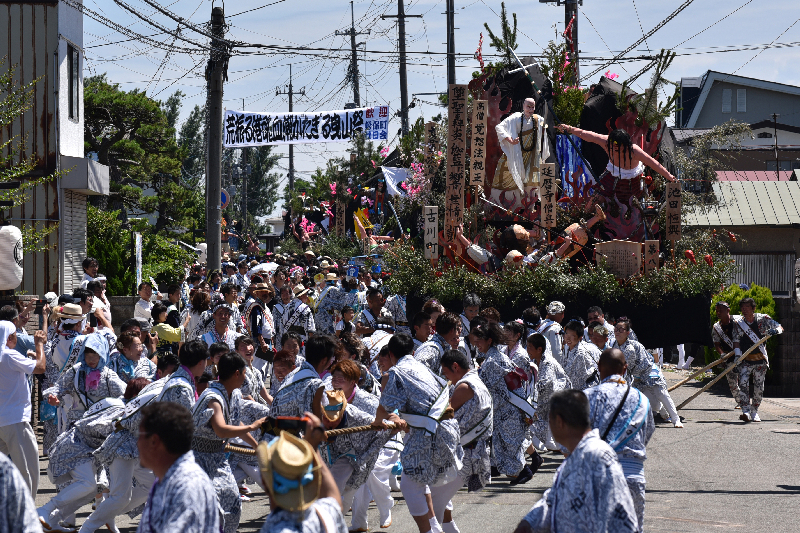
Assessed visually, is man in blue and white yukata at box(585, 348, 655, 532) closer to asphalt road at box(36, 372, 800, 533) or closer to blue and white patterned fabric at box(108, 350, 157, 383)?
asphalt road at box(36, 372, 800, 533)

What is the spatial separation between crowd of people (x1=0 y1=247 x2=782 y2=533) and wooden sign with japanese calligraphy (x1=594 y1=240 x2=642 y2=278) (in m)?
4.29

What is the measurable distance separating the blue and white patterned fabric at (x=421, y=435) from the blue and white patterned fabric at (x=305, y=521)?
10.6 feet

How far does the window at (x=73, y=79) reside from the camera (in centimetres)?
1884

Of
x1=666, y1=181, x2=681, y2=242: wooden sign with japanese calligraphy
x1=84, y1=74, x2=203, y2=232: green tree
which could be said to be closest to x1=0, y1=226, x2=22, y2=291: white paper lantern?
x1=666, y1=181, x2=681, y2=242: wooden sign with japanese calligraphy

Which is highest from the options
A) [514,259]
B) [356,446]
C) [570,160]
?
[570,160]

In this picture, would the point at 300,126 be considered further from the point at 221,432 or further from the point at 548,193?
the point at 221,432

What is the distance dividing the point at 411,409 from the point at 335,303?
8235mm

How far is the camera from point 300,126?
23609mm

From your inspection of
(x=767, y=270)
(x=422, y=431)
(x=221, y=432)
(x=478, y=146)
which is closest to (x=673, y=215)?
(x=478, y=146)

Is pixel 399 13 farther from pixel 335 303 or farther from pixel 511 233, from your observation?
pixel 335 303

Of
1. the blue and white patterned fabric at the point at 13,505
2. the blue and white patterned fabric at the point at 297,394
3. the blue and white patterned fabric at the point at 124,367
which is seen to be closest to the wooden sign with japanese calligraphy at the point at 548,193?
the blue and white patterned fabric at the point at 124,367

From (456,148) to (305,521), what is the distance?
13642 millimetres

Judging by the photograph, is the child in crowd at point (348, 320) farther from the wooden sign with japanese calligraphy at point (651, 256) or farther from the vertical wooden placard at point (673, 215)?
the vertical wooden placard at point (673, 215)

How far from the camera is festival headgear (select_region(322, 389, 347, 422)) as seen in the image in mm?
6496
